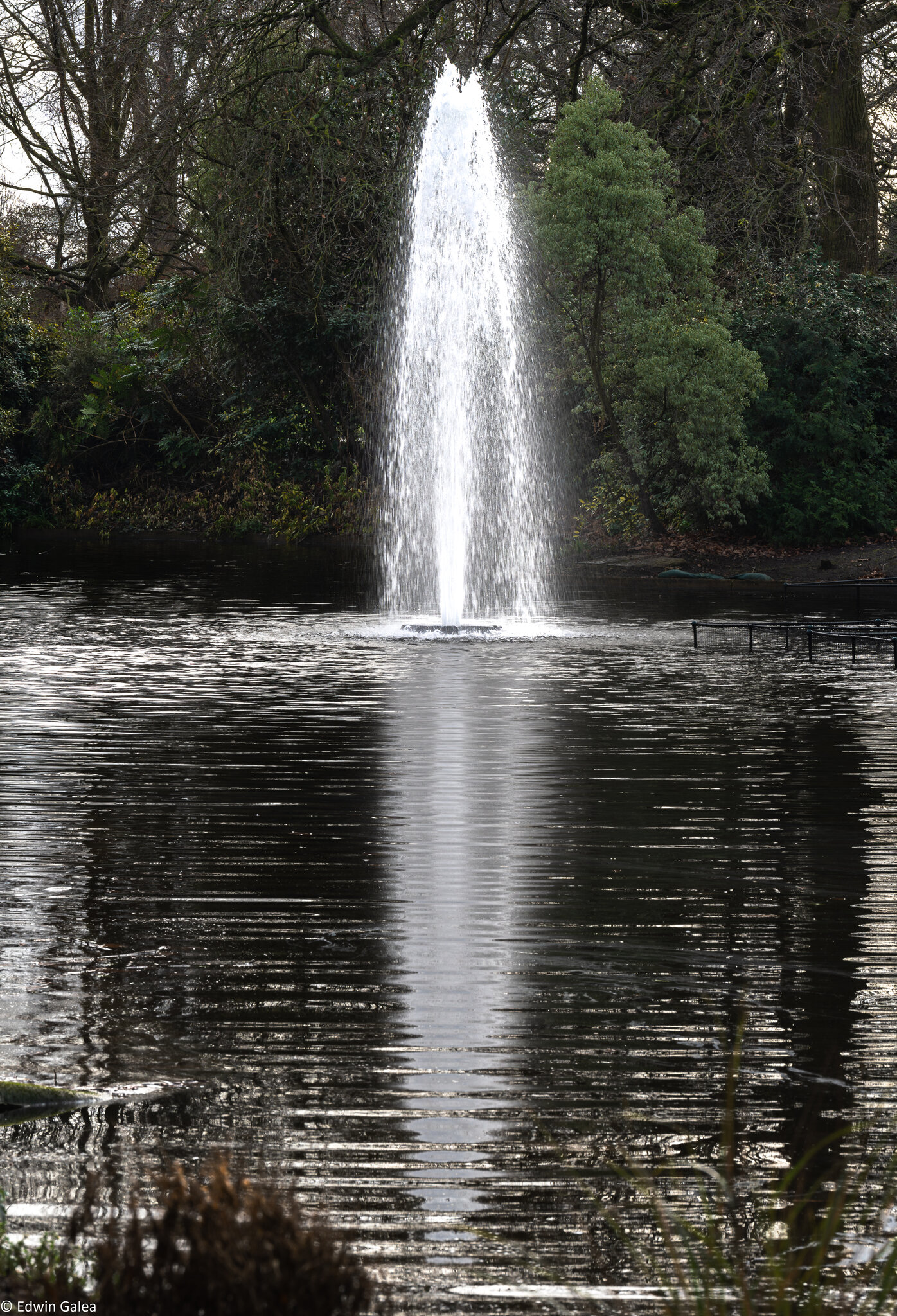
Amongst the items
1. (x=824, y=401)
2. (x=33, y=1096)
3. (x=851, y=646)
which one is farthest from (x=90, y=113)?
(x=33, y=1096)

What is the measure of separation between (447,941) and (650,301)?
89.7 feet

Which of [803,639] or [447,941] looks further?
[803,639]

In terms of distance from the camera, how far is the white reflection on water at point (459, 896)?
17.5 ft

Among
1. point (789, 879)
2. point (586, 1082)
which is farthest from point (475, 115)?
point (586, 1082)

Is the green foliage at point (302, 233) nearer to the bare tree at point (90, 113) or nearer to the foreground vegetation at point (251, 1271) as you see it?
the bare tree at point (90, 113)

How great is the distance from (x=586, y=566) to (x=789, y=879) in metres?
25.0

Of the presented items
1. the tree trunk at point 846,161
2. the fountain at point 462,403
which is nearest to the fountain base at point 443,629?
the fountain at point 462,403

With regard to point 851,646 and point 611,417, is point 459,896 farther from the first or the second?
point 611,417

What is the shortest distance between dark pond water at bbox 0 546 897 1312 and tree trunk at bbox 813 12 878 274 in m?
21.4

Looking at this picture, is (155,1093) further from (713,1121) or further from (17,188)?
(17,188)

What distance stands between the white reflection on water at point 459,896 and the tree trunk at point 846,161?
22.0m

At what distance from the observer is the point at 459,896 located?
826 cm

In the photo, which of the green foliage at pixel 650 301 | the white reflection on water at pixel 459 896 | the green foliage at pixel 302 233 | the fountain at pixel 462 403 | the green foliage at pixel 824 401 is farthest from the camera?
the green foliage at pixel 302 233

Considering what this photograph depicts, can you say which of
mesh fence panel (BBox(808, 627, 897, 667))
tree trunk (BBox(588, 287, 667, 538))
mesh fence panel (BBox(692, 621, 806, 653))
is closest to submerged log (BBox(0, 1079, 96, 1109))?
mesh fence panel (BBox(808, 627, 897, 667))
